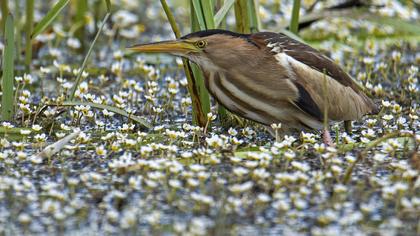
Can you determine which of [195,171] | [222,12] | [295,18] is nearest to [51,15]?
[222,12]

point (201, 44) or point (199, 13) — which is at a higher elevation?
point (199, 13)

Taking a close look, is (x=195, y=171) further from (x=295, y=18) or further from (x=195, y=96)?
(x=295, y=18)

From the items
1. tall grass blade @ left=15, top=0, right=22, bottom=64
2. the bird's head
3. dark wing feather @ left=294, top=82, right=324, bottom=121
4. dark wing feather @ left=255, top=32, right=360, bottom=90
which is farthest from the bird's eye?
tall grass blade @ left=15, top=0, right=22, bottom=64

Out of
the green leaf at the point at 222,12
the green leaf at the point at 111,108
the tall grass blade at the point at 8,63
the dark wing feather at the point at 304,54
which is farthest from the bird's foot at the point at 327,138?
the tall grass blade at the point at 8,63

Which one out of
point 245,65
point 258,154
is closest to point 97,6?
point 245,65

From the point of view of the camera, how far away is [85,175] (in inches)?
127

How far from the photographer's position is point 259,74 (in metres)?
4.00

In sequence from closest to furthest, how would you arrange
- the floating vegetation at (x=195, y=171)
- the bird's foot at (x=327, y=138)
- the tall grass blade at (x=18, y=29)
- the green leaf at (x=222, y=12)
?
the floating vegetation at (x=195, y=171) < the bird's foot at (x=327, y=138) < the green leaf at (x=222, y=12) < the tall grass blade at (x=18, y=29)

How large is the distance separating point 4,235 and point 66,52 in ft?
12.2

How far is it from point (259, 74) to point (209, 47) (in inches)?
10.0

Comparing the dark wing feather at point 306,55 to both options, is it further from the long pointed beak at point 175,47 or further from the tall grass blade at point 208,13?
the long pointed beak at point 175,47

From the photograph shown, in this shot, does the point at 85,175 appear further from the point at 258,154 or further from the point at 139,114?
the point at 139,114

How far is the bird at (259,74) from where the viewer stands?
394 cm

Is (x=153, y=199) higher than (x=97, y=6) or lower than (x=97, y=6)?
lower
